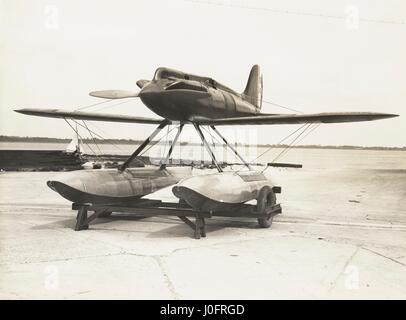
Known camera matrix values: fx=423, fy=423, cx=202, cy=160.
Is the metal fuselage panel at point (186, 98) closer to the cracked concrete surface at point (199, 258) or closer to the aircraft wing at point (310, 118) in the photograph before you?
the aircraft wing at point (310, 118)

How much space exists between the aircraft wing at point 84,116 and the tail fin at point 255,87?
131 inches

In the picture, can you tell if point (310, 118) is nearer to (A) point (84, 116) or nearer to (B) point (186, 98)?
(B) point (186, 98)

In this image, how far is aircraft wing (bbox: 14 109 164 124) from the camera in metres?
9.04

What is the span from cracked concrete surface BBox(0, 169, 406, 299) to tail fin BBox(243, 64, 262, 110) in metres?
3.82

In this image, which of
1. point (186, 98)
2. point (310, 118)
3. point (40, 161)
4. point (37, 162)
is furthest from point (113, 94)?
point (40, 161)

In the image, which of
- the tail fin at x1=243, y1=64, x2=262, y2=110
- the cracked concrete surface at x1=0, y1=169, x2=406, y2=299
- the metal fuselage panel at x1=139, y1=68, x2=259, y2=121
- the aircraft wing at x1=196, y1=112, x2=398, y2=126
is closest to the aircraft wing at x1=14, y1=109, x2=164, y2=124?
the metal fuselage panel at x1=139, y1=68, x2=259, y2=121

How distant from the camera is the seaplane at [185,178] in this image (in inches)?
312

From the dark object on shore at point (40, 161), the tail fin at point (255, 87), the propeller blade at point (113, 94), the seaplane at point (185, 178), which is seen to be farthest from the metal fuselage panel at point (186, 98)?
the dark object on shore at point (40, 161)

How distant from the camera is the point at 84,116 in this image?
31.3 ft

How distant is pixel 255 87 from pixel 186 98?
15.7 feet
